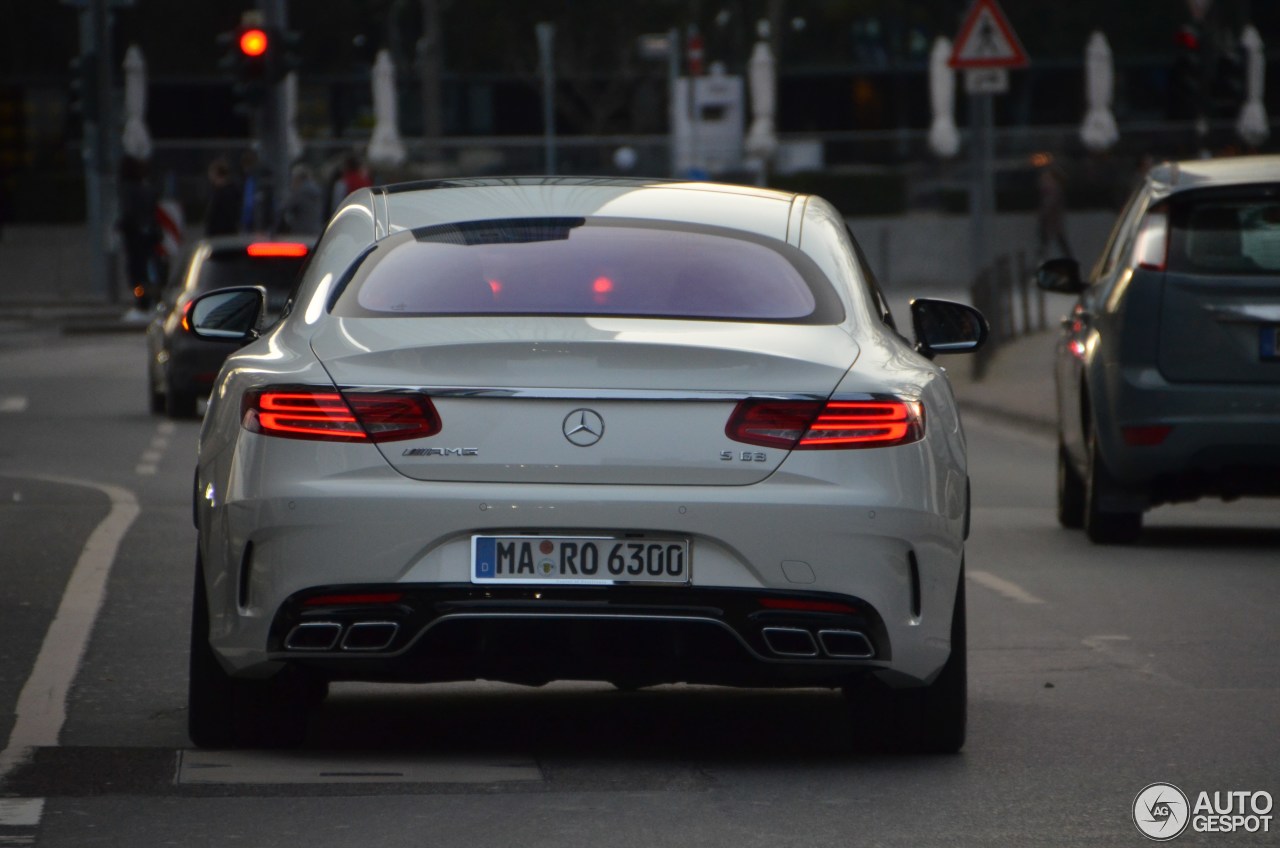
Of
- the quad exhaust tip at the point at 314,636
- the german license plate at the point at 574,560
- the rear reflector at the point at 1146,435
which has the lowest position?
the rear reflector at the point at 1146,435

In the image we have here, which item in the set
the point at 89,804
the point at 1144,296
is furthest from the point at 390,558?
the point at 1144,296

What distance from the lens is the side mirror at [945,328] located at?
305 inches

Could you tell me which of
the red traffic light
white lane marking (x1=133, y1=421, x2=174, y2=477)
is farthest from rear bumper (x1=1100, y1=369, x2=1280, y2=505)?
the red traffic light

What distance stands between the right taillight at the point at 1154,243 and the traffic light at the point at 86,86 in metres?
29.1

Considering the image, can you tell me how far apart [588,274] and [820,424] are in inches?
30.9

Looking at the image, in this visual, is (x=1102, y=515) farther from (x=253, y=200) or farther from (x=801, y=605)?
(x=253, y=200)

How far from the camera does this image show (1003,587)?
430 inches

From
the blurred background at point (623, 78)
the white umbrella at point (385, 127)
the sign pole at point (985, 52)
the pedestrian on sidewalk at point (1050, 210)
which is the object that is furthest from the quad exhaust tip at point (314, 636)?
the blurred background at point (623, 78)

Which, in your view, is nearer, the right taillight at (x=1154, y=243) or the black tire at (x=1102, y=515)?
the right taillight at (x=1154, y=243)

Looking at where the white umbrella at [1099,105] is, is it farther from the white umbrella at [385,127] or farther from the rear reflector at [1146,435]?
the rear reflector at [1146,435]

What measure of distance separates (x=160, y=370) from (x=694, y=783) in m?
15.7

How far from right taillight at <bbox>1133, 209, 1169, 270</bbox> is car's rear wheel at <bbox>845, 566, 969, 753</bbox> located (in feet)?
17.6

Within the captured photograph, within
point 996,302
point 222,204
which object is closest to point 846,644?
point 996,302

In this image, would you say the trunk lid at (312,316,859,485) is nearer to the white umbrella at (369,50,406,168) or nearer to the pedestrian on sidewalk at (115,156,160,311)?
the pedestrian on sidewalk at (115,156,160,311)
